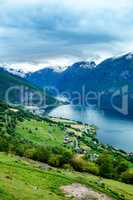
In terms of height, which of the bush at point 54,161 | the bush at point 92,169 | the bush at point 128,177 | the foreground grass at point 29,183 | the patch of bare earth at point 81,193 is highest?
the foreground grass at point 29,183

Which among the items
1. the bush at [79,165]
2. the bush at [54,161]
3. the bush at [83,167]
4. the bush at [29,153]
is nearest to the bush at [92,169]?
the bush at [83,167]

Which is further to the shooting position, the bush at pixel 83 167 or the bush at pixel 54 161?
the bush at pixel 83 167

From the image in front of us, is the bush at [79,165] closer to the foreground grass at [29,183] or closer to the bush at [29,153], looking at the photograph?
the bush at [29,153]

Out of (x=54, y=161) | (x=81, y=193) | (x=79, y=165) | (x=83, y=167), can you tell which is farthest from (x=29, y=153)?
(x=81, y=193)

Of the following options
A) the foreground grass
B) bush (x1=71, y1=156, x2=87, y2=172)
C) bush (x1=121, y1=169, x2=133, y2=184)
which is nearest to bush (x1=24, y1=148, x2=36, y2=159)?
bush (x1=71, y1=156, x2=87, y2=172)

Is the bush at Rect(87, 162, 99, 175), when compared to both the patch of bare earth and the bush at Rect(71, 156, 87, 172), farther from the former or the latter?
the patch of bare earth

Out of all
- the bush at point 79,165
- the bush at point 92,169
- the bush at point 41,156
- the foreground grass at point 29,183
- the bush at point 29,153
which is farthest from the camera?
the bush at point 79,165

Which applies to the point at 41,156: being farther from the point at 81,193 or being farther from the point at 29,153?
the point at 81,193

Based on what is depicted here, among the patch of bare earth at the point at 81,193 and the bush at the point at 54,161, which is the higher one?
the patch of bare earth at the point at 81,193
